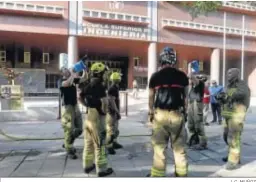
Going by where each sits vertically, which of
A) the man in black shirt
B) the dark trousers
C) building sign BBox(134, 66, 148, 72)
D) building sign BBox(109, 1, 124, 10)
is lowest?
the dark trousers

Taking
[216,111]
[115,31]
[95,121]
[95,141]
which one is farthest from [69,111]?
[115,31]

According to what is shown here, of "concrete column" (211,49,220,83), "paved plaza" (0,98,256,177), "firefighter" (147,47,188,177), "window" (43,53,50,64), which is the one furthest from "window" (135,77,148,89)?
"firefighter" (147,47,188,177)

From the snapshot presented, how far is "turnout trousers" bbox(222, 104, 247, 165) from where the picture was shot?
17.5 feet

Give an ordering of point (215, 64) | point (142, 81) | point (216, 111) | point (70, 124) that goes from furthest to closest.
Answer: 1. point (142, 81)
2. point (215, 64)
3. point (216, 111)
4. point (70, 124)

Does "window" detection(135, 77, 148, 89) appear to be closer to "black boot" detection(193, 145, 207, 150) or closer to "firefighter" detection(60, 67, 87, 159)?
"black boot" detection(193, 145, 207, 150)

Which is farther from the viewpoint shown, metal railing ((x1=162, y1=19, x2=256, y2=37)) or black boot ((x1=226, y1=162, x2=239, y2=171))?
metal railing ((x1=162, y1=19, x2=256, y2=37))

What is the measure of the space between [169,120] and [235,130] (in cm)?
162

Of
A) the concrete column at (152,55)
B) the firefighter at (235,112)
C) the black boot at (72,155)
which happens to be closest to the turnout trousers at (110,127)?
the black boot at (72,155)

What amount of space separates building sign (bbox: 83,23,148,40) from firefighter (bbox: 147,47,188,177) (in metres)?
21.5

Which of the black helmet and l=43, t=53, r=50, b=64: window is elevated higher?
l=43, t=53, r=50, b=64: window

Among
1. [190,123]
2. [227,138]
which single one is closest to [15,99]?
[190,123]

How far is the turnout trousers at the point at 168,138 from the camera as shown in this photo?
4.27 meters

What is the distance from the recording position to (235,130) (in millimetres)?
5371

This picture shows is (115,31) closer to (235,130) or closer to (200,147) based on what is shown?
(200,147)
